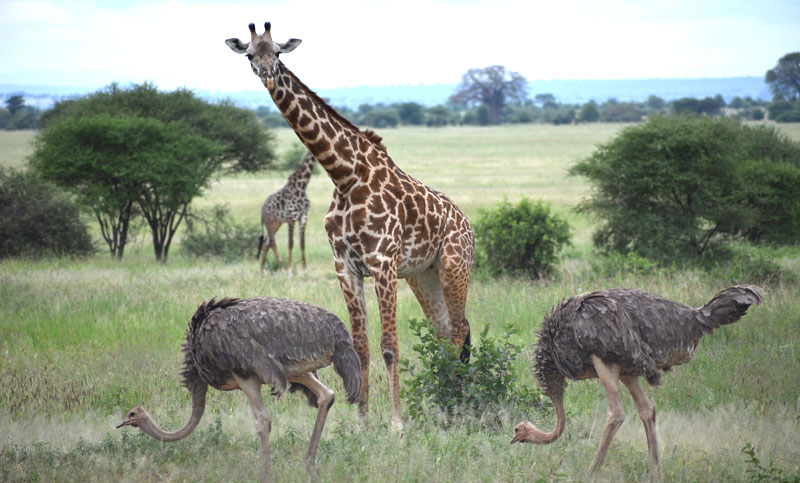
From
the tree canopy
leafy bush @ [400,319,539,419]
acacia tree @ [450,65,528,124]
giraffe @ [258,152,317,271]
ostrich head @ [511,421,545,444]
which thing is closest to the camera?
ostrich head @ [511,421,545,444]

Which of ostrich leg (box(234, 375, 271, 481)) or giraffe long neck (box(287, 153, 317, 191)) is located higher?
giraffe long neck (box(287, 153, 317, 191))

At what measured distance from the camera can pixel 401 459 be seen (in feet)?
19.9

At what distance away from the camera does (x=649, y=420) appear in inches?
230

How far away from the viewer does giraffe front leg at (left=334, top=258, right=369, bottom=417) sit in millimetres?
7094

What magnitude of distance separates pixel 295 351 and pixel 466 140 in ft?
267

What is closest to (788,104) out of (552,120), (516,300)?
(552,120)

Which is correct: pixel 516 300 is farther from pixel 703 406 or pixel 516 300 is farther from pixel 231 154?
pixel 231 154

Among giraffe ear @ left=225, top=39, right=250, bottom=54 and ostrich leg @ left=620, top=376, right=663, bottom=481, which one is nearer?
ostrich leg @ left=620, top=376, right=663, bottom=481

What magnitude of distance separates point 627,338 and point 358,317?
2.58 metres

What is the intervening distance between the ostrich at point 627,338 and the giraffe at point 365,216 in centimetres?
176

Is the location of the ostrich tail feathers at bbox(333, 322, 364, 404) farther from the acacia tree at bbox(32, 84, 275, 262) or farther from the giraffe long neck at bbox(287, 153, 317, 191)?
the acacia tree at bbox(32, 84, 275, 262)

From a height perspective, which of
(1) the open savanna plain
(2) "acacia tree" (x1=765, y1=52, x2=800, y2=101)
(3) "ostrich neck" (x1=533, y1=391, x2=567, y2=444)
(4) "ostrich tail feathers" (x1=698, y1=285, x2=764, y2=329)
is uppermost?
(2) "acacia tree" (x1=765, y1=52, x2=800, y2=101)

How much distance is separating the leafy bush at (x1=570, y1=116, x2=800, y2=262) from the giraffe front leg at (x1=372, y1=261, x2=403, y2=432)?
36.2 ft

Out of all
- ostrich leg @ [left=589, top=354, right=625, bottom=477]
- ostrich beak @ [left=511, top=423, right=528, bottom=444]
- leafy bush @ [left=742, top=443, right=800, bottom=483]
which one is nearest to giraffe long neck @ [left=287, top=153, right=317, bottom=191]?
ostrich beak @ [left=511, top=423, right=528, bottom=444]
